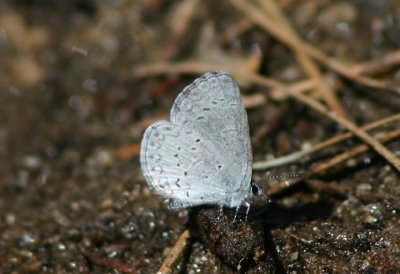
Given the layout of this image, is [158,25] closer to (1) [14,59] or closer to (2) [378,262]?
(1) [14,59]

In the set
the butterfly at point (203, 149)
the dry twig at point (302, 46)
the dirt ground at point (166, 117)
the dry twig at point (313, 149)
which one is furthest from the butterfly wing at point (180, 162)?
the dry twig at point (302, 46)

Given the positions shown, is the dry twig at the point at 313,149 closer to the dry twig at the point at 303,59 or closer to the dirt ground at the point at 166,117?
the dirt ground at the point at 166,117

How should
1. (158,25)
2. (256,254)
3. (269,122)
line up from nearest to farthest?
(256,254) < (269,122) < (158,25)

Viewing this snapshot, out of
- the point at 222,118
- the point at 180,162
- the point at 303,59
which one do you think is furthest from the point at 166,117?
the point at 222,118

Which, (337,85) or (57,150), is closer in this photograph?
(337,85)

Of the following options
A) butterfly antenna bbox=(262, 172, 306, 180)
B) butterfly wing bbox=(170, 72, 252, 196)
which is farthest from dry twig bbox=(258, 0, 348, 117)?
butterfly wing bbox=(170, 72, 252, 196)

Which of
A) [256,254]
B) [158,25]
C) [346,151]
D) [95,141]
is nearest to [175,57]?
[158,25]
